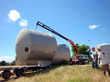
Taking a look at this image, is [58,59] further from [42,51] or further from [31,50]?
[31,50]

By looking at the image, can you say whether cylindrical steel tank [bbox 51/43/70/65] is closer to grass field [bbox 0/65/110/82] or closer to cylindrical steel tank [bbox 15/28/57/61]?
cylindrical steel tank [bbox 15/28/57/61]

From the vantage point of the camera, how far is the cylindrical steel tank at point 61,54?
41.4ft

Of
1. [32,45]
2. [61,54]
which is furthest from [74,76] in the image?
[61,54]

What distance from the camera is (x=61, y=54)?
13.2 metres

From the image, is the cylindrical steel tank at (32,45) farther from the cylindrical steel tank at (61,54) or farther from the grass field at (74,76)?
the grass field at (74,76)

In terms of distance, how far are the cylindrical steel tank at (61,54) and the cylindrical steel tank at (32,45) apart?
160cm

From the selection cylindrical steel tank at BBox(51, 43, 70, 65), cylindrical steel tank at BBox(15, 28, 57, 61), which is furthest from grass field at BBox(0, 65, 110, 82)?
cylindrical steel tank at BBox(51, 43, 70, 65)

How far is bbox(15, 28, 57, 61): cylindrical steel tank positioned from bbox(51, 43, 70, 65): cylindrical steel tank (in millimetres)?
1599

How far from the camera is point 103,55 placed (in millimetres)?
5879

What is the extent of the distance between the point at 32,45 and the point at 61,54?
15.6ft

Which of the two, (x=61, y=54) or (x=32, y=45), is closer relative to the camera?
(x=32, y=45)

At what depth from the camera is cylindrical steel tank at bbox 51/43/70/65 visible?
1262 cm

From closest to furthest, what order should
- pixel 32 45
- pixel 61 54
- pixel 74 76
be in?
pixel 74 76, pixel 32 45, pixel 61 54

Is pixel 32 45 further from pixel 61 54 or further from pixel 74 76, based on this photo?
pixel 74 76
